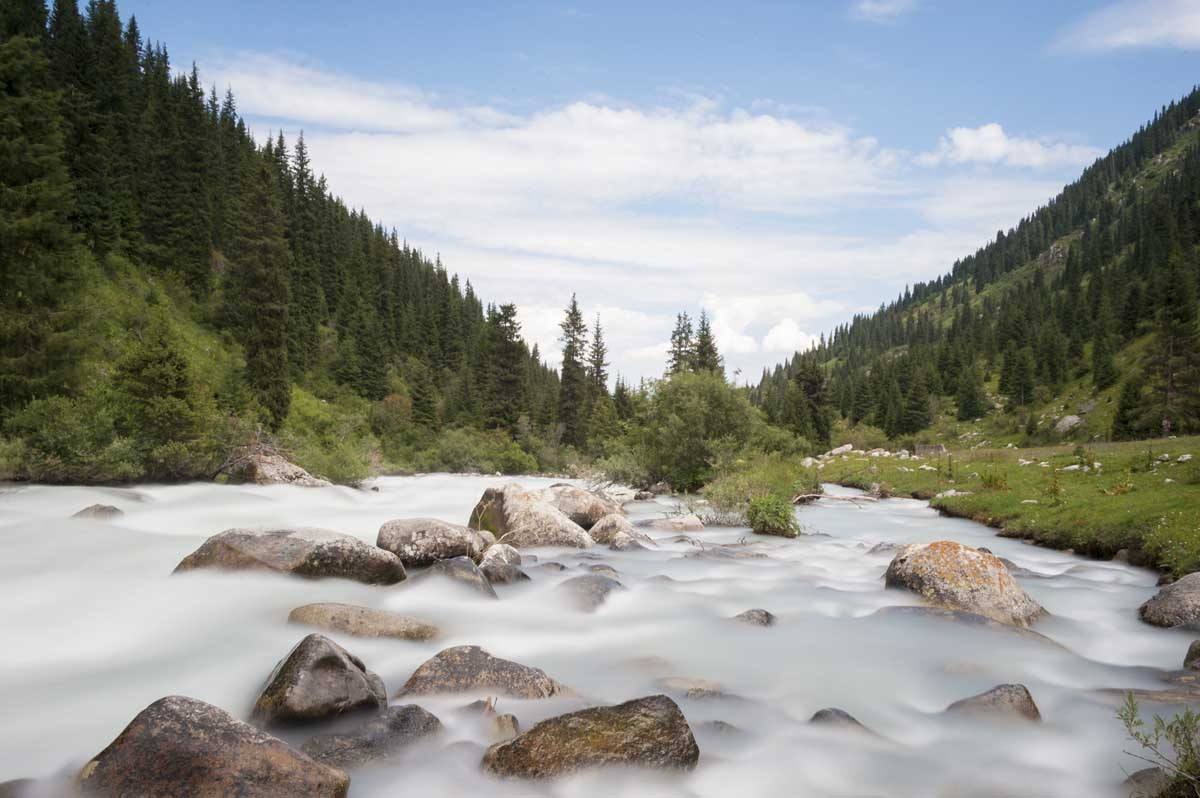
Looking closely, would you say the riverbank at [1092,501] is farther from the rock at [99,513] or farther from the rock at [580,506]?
the rock at [99,513]

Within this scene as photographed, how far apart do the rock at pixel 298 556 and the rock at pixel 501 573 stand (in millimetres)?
1466

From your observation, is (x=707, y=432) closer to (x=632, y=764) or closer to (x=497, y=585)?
(x=497, y=585)

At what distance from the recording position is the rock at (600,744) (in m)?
4.94

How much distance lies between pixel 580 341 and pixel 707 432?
57110mm

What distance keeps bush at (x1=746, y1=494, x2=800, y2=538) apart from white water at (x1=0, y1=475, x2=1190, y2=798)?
12.4 feet

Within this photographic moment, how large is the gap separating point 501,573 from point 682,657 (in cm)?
414

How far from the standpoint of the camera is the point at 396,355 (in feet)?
311

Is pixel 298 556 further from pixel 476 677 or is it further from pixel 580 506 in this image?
pixel 580 506

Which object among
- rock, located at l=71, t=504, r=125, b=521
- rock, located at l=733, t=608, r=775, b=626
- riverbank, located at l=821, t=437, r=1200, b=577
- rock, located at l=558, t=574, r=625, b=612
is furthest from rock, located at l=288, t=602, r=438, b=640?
riverbank, located at l=821, t=437, r=1200, b=577

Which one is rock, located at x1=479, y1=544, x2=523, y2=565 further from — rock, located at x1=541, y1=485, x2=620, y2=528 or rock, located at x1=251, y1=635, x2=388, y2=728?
rock, located at x1=541, y1=485, x2=620, y2=528

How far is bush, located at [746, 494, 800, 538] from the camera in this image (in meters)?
18.1

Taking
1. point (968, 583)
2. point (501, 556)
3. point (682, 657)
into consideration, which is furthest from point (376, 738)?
point (968, 583)

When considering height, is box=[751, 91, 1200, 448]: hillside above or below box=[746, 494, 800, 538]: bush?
above

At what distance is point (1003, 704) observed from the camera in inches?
252
